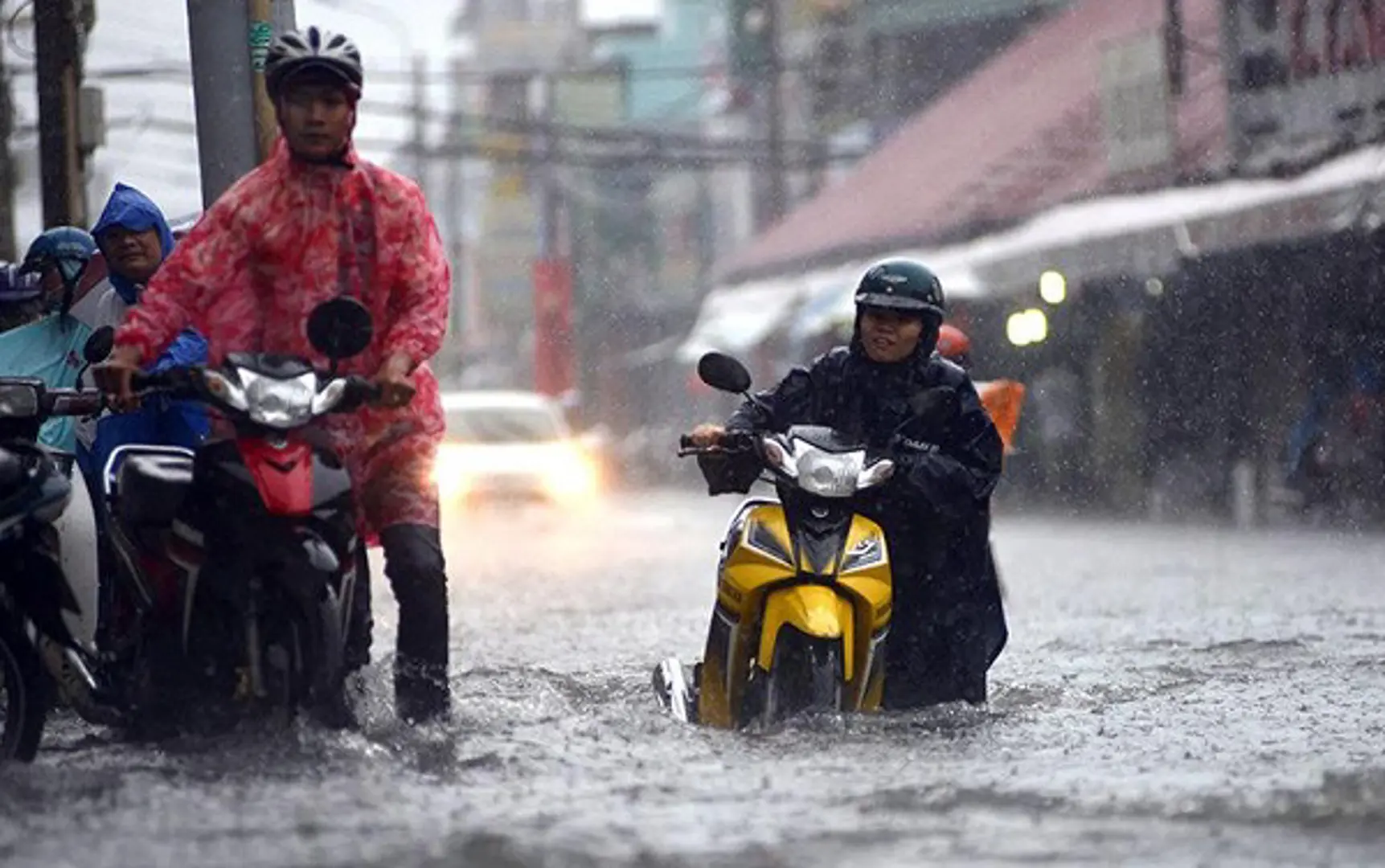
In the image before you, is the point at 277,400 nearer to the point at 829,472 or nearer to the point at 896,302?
the point at 829,472

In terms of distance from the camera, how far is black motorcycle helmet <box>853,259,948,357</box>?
862 cm

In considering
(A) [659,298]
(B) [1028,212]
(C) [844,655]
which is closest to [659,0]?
(A) [659,298]

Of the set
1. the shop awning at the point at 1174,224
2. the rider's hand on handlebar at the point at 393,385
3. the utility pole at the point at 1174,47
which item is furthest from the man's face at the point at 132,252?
the utility pole at the point at 1174,47

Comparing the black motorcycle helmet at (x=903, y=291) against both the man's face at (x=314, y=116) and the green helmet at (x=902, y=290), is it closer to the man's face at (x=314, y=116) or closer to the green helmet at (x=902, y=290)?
the green helmet at (x=902, y=290)

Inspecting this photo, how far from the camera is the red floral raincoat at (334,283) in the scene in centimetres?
785

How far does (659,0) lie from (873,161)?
56104 millimetres

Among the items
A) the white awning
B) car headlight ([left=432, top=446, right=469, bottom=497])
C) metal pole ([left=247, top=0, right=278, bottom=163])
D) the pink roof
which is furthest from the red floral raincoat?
the white awning

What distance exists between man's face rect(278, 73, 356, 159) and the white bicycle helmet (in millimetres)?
31

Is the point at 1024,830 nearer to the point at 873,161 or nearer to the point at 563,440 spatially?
the point at 563,440

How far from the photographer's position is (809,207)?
46.0m

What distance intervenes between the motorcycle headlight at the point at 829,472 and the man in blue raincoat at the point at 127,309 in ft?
5.75

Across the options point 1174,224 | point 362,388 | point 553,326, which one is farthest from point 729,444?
point 553,326

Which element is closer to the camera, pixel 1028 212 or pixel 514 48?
pixel 1028 212

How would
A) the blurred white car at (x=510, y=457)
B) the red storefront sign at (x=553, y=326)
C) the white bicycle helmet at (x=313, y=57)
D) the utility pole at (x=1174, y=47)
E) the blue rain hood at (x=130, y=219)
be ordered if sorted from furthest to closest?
the red storefront sign at (x=553, y=326)
the blurred white car at (x=510, y=457)
the utility pole at (x=1174, y=47)
the blue rain hood at (x=130, y=219)
the white bicycle helmet at (x=313, y=57)
